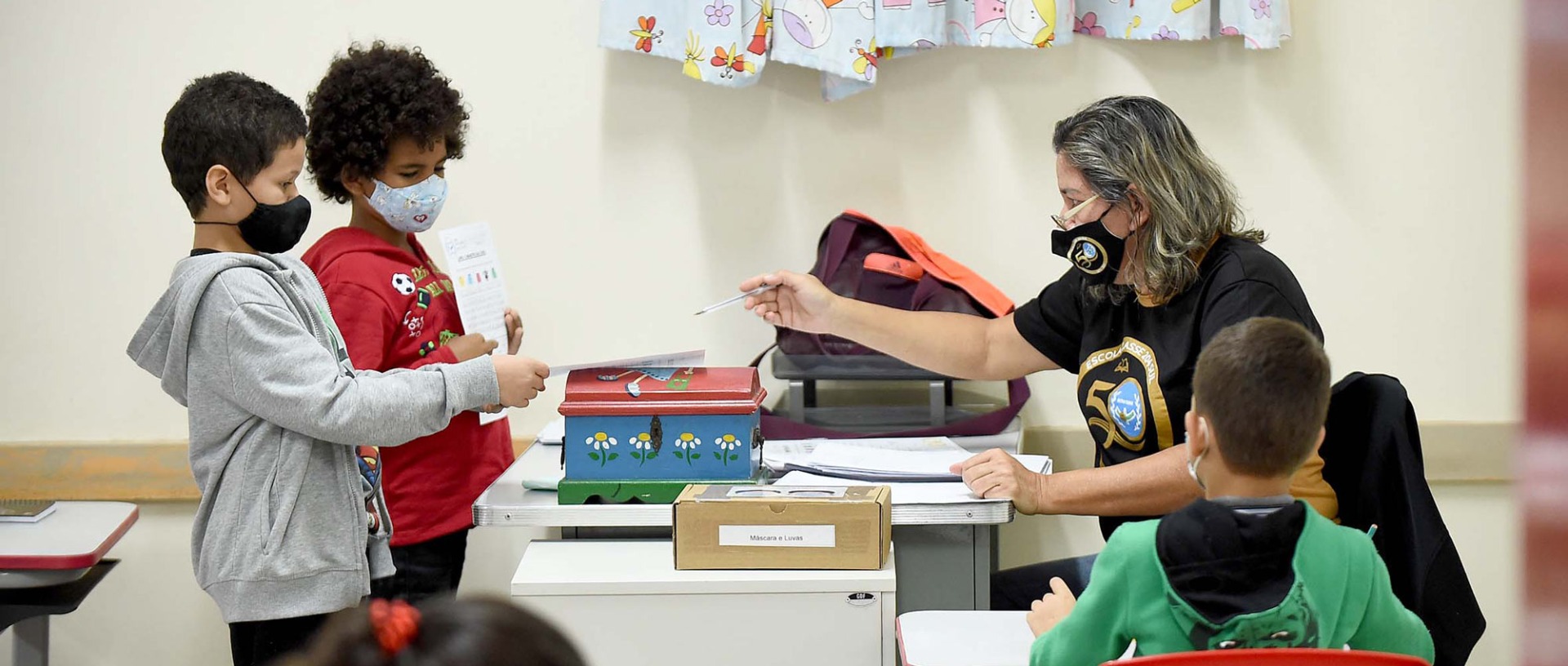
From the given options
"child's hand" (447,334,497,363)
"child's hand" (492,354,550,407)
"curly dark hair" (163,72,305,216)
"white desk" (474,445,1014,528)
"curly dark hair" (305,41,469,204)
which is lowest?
"white desk" (474,445,1014,528)

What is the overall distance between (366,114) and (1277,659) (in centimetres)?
159

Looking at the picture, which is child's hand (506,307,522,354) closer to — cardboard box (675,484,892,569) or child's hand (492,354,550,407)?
child's hand (492,354,550,407)

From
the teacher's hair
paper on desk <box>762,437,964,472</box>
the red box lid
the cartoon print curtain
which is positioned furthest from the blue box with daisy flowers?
the cartoon print curtain

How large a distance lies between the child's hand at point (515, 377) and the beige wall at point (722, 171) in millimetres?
993

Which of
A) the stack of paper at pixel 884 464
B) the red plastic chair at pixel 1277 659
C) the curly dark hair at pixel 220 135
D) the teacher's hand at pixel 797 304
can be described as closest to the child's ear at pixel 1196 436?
the red plastic chair at pixel 1277 659

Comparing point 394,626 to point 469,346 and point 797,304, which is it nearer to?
point 469,346

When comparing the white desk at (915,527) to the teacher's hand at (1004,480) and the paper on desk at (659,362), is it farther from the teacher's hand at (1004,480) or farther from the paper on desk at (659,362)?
the paper on desk at (659,362)

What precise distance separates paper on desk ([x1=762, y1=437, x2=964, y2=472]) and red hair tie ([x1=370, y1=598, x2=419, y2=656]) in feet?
4.33

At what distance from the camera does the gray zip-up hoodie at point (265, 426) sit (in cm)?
155

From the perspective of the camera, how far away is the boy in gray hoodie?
5.11 feet

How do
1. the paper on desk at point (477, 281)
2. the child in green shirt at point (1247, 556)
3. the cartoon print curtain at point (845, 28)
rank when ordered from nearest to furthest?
the child in green shirt at point (1247, 556) → the paper on desk at point (477, 281) → the cartoon print curtain at point (845, 28)

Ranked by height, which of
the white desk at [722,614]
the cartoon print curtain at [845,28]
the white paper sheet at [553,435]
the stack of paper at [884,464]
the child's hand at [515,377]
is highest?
the cartoon print curtain at [845,28]

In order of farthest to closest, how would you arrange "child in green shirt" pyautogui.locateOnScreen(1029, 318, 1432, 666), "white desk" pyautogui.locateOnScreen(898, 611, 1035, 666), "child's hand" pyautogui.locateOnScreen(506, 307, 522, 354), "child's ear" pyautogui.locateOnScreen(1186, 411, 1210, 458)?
1. "child's hand" pyautogui.locateOnScreen(506, 307, 522, 354)
2. "white desk" pyautogui.locateOnScreen(898, 611, 1035, 666)
3. "child's ear" pyautogui.locateOnScreen(1186, 411, 1210, 458)
4. "child in green shirt" pyautogui.locateOnScreen(1029, 318, 1432, 666)

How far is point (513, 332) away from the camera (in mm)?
2324
